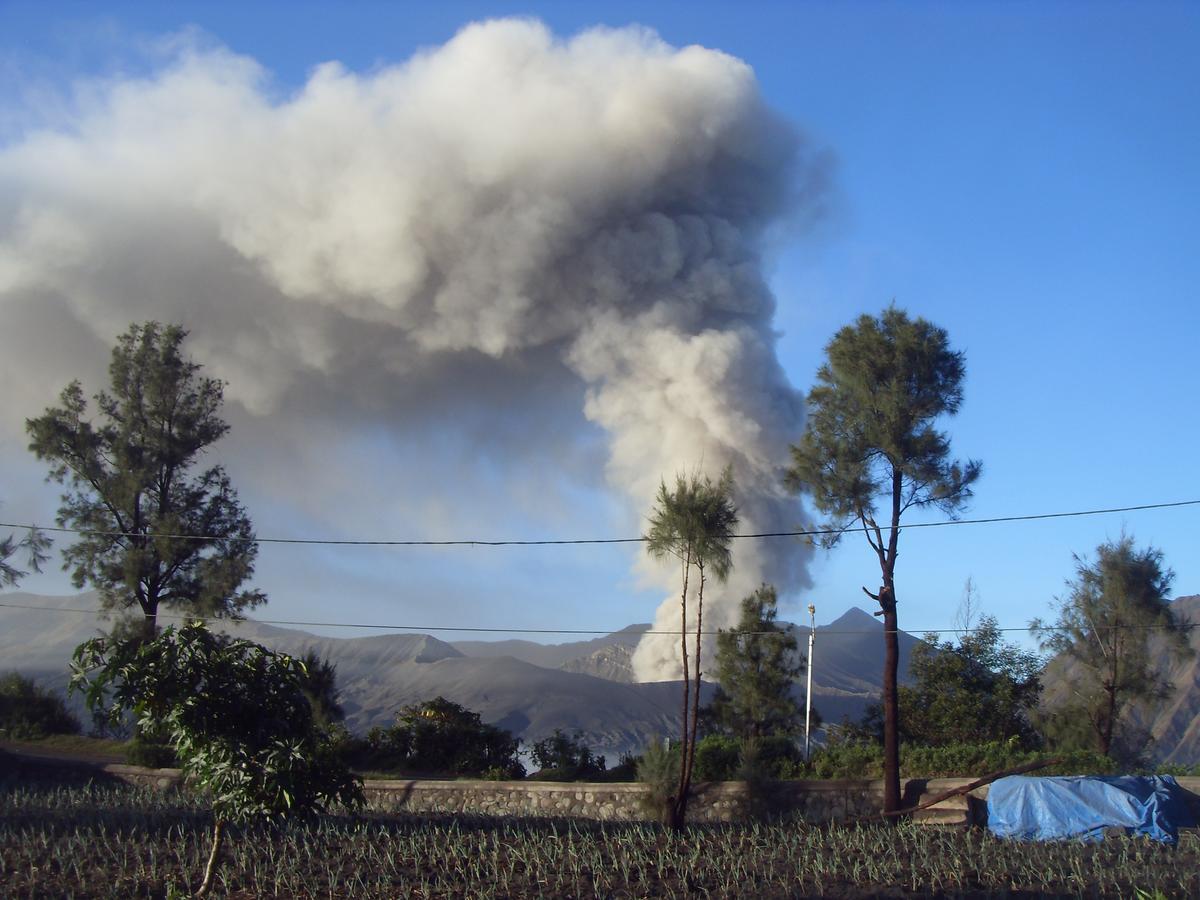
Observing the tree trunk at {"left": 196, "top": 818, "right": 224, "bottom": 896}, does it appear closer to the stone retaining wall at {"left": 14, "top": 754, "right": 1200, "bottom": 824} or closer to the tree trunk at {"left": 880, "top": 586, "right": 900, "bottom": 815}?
the stone retaining wall at {"left": 14, "top": 754, "right": 1200, "bottom": 824}

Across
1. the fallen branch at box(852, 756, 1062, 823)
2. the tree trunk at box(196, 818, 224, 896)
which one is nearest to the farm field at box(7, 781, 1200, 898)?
the tree trunk at box(196, 818, 224, 896)

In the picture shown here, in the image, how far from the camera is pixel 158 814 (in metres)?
13.9

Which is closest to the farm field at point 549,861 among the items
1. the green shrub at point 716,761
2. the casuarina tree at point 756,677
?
the green shrub at point 716,761

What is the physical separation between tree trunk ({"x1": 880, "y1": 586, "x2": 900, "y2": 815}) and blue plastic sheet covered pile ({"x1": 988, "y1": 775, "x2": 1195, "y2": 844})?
5.37 ft

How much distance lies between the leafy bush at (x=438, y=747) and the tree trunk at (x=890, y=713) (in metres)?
9.04

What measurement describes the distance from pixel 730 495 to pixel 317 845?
872cm

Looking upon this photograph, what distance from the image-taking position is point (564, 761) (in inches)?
859

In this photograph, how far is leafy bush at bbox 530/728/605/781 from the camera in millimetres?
21344

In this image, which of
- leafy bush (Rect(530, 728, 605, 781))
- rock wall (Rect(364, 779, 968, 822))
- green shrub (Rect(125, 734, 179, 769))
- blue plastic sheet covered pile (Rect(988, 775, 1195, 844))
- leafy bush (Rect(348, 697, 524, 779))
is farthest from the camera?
leafy bush (Rect(348, 697, 524, 779))

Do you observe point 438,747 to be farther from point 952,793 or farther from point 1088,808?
point 1088,808

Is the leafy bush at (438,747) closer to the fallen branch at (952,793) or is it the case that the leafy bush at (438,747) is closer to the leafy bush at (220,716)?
the fallen branch at (952,793)

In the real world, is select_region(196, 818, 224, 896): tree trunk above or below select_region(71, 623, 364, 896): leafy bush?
below

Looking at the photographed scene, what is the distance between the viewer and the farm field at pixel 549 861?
899 centimetres

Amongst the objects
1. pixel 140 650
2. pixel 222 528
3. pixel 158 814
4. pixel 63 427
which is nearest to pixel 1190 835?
pixel 140 650
